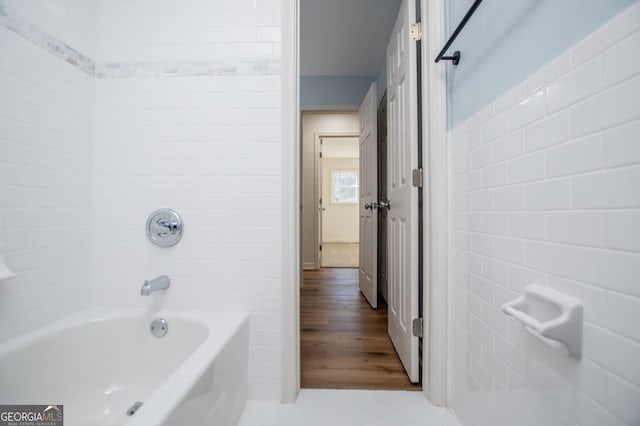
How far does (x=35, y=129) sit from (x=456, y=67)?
1731mm

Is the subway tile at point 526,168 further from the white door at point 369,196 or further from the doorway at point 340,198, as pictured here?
the doorway at point 340,198

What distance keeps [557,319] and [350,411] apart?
99cm

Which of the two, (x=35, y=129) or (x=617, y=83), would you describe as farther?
(x=35, y=129)

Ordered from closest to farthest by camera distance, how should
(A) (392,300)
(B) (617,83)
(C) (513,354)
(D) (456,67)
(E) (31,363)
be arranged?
(B) (617,83) → (C) (513,354) → (E) (31,363) → (D) (456,67) → (A) (392,300)

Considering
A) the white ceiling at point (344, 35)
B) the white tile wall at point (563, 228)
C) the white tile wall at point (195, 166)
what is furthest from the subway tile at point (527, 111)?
the white ceiling at point (344, 35)

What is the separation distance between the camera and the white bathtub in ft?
3.01

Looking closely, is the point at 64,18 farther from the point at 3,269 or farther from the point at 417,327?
the point at 417,327

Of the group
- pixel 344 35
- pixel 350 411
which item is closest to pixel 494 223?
pixel 350 411

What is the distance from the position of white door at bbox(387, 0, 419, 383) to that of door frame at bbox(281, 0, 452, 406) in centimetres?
11

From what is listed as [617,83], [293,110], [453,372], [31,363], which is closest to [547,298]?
[617,83]

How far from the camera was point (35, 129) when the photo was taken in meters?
1.10

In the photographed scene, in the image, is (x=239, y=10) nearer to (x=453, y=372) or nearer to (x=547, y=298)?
(x=547, y=298)

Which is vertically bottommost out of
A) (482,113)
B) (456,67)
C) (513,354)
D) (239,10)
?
(513,354)

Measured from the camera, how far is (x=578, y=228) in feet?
2.05
